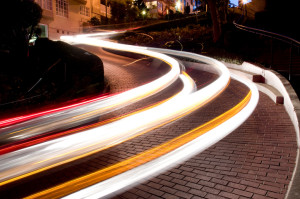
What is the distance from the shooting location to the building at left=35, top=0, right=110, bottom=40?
3048cm

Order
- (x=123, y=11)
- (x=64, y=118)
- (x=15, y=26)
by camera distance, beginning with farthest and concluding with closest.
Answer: (x=123, y=11), (x=15, y=26), (x=64, y=118)

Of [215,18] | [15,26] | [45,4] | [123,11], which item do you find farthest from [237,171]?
[123,11]

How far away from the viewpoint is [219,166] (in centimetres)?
457

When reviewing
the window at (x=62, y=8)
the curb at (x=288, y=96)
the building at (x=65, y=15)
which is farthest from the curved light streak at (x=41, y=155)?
the window at (x=62, y=8)

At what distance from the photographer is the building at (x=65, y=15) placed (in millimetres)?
30484

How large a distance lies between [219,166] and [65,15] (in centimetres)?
3629

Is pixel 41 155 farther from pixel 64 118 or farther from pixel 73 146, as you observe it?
pixel 64 118

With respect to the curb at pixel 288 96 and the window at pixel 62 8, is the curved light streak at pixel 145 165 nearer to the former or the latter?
the curb at pixel 288 96

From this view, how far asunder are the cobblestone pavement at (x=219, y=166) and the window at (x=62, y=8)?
3220 centimetres

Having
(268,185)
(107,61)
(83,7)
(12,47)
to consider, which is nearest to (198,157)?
(268,185)

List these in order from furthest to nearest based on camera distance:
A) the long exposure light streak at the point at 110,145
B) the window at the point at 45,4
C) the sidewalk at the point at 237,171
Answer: the window at the point at 45,4 < the sidewalk at the point at 237,171 < the long exposure light streak at the point at 110,145

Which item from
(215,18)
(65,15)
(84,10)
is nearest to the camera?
(215,18)

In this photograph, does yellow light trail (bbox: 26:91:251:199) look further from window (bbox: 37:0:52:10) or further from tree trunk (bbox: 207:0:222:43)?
window (bbox: 37:0:52:10)

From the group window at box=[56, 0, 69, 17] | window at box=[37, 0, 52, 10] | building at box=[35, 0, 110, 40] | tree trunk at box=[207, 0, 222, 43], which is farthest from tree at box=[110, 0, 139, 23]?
tree trunk at box=[207, 0, 222, 43]
